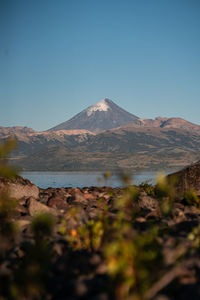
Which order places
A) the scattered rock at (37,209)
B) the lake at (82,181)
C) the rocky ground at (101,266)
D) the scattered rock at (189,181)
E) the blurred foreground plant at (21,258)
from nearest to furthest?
the blurred foreground plant at (21,258)
the rocky ground at (101,266)
the lake at (82,181)
the scattered rock at (37,209)
the scattered rock at (189,181)

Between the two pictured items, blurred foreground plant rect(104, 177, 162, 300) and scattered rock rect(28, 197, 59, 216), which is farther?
scattered rock rect(28, 197, 59, 216)

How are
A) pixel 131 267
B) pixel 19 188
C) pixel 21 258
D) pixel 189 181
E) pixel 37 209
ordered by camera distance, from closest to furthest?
pixel 131 267, pixel 21 258, pixel 37 209, pixel 19 188, pixel 189 181

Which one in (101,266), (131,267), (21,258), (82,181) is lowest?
(82,181)

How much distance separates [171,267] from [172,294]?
33 centimetres

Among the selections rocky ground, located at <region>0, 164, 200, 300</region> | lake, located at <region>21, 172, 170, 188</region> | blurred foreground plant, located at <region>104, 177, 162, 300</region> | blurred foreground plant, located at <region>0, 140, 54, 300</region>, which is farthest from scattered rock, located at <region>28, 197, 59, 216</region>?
blurred foreground plant, located at <region>104, 177, 162, 300</region>

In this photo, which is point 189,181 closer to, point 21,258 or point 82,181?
point 21,258

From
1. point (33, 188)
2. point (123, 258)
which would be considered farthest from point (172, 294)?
point (33, 188)

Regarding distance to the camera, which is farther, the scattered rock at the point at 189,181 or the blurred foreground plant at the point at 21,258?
the scattered rock at the point at 189,181

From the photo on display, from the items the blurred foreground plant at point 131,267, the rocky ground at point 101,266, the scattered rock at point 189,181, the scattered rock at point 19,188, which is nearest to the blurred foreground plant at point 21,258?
the rocky ground at point 101,266

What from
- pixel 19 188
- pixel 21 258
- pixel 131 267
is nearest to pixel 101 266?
pixel 131 267

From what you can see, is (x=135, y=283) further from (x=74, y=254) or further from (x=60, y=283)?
(x=74, y=254)

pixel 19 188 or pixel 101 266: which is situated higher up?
pixel 19 188

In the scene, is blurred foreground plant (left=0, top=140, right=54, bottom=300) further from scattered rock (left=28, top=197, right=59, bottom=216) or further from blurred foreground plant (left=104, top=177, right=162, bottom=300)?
scattered rock (left=28, top=197, right=59, bottom=216)

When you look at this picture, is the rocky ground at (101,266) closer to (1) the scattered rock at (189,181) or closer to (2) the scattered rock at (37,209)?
(2) the scattered rock at (37,209)
